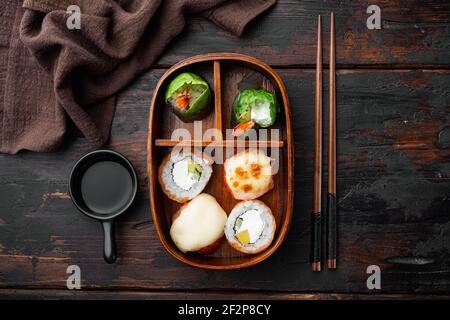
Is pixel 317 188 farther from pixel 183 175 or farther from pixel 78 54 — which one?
pixel 78 54

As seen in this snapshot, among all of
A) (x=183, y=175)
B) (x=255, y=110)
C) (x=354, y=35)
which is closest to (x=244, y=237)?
(x=183, y=175)

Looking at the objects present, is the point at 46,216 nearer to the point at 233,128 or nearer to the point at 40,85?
the point at 40,85

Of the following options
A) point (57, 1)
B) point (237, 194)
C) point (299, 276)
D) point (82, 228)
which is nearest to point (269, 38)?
point (237, 194)

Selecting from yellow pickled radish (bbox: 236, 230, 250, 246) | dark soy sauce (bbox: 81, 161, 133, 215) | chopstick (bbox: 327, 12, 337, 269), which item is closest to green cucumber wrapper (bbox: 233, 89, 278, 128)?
chopstick (bbox: 327, 12, 337, 269)

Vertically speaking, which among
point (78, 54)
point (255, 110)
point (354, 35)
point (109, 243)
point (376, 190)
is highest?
point (354, 35)

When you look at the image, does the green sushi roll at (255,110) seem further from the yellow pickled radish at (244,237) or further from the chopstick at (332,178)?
the yellow pickled radish at (244,237)

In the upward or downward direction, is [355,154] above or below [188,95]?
below
